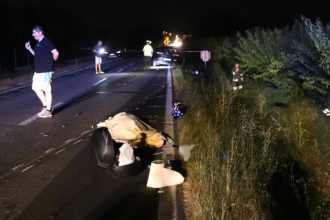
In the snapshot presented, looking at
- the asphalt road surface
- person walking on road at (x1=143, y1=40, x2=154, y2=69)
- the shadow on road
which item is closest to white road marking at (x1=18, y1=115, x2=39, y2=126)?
the asphalt road surface

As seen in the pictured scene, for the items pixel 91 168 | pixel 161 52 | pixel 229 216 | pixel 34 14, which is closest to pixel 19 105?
pixel 91 168

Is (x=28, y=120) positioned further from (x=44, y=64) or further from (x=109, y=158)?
(x=109, y=158)

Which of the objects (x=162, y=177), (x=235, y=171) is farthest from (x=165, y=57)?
(x=235, y=171)

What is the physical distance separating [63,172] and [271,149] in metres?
3.32

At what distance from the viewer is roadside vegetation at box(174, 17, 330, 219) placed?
14.2ft

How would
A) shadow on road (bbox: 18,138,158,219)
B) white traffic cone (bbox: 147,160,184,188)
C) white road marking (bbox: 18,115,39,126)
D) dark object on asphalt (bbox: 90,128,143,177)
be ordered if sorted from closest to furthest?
shadow on road (bbox: 18,138,158,219) < white traffic cone (bbox: 147,160,184,188) < dark object on asphalt (bbox: 90,128,143,177) < white road marking (bbox: 18,115,39,126)

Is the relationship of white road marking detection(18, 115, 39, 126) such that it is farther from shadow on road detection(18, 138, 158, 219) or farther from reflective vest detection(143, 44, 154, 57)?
reflective vest detection(143, 44, 154, 57)

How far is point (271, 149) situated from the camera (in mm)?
6590

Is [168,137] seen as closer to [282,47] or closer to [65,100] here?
[282,47]

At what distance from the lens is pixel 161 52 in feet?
84.7

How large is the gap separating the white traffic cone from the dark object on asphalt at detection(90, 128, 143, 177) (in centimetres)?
37

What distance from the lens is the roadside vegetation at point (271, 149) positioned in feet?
14.2

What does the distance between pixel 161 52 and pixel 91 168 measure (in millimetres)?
20739

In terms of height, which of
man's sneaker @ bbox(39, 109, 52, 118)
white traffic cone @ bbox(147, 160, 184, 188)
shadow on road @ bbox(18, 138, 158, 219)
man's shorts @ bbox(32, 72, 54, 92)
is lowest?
shadow on road @ bbox(18, 138, 158, 219)
